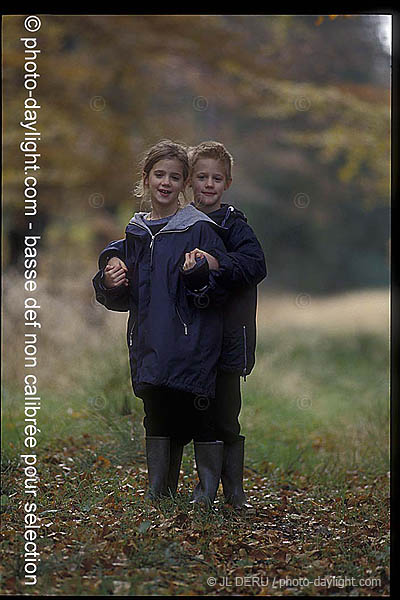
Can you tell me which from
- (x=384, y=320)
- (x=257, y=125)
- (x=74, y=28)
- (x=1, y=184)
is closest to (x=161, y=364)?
(x=1, y=184)

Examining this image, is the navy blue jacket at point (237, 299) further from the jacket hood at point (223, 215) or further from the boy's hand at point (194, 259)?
the boy's hand at point (194, 259)

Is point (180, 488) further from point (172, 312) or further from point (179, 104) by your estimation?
point (179, 104)

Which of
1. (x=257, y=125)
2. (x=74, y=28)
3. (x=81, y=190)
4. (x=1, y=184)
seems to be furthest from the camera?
(x=257, y=125)

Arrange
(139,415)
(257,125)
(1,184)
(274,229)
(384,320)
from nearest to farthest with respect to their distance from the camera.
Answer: (139,415), (1,184), (384,320), (257,125), (274,229)

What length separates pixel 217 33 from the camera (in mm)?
10789

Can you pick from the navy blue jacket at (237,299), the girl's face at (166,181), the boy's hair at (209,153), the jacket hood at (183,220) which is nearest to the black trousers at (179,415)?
the navy blue jacket at (237,299)

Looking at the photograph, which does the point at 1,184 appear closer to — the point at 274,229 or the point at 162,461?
the point at 162,461

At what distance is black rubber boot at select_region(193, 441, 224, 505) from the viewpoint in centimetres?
407

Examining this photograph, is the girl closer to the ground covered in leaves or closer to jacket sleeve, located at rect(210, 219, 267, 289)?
jacket sleeve, located at rect(210, 219, 267, 289)

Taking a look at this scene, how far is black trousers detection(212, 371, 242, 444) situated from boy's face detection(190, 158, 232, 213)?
88 cm

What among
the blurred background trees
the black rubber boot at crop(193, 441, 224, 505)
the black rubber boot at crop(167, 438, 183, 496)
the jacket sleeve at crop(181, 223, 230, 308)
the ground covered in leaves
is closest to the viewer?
the ground covered in leaves

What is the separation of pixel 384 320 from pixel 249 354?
405 inches

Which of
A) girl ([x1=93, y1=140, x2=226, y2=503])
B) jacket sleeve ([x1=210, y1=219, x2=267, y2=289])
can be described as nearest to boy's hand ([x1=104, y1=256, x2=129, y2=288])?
girl ([x1=93, y1=140, x2=226, y2=503])

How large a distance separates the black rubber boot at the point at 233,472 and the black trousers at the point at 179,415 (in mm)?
197
